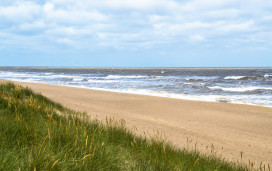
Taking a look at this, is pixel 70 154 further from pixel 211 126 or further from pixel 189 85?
pixel 189 85

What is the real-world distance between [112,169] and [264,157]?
413cm

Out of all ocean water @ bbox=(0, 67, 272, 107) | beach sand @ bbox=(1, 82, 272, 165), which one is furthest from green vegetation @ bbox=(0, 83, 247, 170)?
ocean water @ bbox=(0, 67, 272, 107)

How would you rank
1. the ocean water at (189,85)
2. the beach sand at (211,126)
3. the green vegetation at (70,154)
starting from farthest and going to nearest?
1. the ocean water at (189,85)
2. the beach sand at (211,126)
3. the green vegetation at (70,154)

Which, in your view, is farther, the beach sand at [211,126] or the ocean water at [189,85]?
the ocean water at [189,85]

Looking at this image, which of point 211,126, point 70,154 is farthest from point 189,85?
point 70,154

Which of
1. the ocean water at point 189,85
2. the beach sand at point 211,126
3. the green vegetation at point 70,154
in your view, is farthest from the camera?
the ocean water at point 189,85

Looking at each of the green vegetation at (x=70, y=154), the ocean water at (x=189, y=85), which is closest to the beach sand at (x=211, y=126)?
the green vegetation at (x=70, y=154)

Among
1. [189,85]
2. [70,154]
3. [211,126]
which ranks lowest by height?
[211,126]

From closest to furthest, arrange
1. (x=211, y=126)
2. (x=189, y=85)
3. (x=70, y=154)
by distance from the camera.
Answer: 1. (x=70, y=154)
2. (x=211, y=126)
3. (x=189, y=85)

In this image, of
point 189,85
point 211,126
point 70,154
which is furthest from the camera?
point 189,85

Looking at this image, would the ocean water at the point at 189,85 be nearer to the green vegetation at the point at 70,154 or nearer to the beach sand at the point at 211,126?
the beach sand at the point at 211,126

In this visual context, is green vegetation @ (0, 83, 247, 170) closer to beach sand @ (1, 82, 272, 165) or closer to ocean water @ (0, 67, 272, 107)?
beach sand @ (1, 82, 272, 165)

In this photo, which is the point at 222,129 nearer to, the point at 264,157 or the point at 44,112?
the point at 264,157

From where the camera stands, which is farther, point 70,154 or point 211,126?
point 211,126
